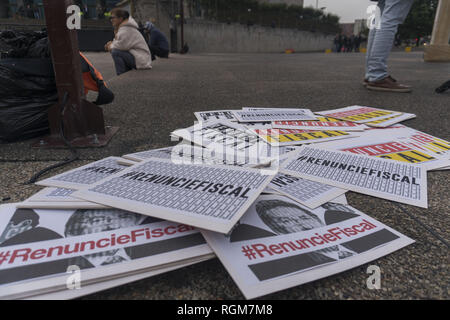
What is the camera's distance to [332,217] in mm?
698

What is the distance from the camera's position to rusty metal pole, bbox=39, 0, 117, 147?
1.09m

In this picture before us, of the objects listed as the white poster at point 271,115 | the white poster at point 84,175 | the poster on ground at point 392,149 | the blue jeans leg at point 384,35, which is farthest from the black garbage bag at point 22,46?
the blue jeans leg at point 384,35

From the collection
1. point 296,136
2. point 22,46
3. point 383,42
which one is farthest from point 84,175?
point 383,42

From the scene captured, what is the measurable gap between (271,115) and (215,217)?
1.12 metres

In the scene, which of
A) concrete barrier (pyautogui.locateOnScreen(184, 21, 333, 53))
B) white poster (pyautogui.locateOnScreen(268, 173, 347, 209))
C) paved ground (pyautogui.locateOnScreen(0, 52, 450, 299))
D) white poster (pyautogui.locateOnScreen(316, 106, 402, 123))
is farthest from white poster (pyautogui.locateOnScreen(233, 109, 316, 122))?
concrete barrier (pyautogui.locateOnScreen(184, 21, 333, 53))

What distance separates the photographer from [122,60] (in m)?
3.96

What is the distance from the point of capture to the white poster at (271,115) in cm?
155

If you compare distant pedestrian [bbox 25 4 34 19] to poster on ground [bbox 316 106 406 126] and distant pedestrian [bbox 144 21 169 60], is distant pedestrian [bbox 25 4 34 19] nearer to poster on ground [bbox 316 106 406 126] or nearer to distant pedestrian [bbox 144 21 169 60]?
distant pedestrian [bbox 144 21 169 60]

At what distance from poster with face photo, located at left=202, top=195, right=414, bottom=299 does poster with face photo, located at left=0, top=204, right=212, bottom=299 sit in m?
0.08

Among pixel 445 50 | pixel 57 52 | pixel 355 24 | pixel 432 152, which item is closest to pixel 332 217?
pixel 432 152

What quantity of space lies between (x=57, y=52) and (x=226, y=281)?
113cm

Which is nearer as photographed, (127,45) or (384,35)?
(384,35)

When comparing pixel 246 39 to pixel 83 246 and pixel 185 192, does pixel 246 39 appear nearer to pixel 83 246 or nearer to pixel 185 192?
pixel 185 192

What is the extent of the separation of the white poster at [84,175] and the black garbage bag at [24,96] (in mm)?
490
